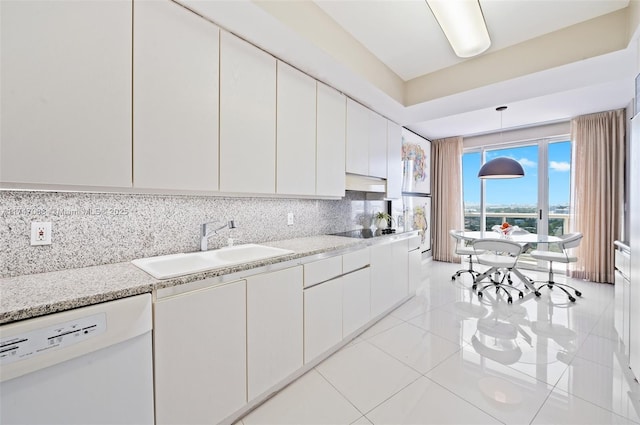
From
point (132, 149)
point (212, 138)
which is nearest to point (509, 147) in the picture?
point (212, 138)

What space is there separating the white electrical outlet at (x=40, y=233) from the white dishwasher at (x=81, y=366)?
625 millimetres

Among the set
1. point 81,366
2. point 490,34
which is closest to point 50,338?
point 81,366

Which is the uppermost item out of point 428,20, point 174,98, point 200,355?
point 428,20

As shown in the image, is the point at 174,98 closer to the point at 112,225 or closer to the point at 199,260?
the point at 112,225

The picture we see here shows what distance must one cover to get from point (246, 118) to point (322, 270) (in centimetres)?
125

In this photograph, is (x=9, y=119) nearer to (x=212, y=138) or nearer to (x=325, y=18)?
(x=212, y=138)

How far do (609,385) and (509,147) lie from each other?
14.8ft

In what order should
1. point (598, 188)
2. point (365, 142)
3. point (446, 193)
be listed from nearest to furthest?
1. point (365, 142)
2. point (598, 188)
3. point (446, 193)

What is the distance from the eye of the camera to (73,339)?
93cm

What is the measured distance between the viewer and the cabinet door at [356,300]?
2.29 m

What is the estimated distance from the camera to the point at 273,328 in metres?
1.67

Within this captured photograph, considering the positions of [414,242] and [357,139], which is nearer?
[357,139]

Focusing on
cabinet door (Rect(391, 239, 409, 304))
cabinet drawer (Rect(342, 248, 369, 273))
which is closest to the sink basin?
cabinet drawer (Rect(342, 248, 369, 273))

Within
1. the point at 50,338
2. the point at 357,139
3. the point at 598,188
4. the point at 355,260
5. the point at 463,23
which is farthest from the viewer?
the point at 598,188
